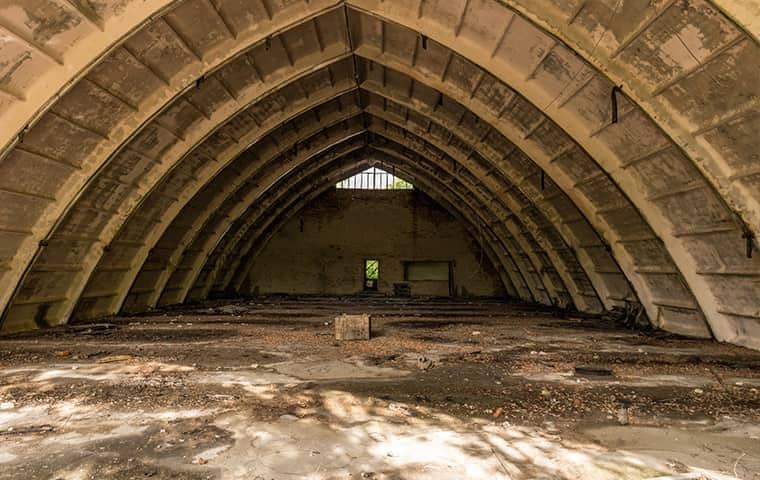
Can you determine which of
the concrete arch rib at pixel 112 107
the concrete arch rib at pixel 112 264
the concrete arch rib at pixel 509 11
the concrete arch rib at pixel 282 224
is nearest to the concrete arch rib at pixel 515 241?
the concrete arch rib at pixel 282 224

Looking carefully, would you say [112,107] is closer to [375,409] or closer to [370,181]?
[375,409]

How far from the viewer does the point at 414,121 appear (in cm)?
1279

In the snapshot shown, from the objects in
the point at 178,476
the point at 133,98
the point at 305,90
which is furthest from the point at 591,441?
the point at 305,90

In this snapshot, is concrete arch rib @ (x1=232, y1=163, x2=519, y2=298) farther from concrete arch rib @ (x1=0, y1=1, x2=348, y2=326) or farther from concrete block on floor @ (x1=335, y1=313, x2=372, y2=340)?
concrete block on floor @ (x1=335, y1=313, x2=372, y2=340)

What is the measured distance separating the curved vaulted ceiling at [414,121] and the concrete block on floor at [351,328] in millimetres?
4659

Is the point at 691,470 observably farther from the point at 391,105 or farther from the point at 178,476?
the point at 391,105

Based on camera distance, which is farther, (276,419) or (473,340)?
(473,340)

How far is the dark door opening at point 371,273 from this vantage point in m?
22.9

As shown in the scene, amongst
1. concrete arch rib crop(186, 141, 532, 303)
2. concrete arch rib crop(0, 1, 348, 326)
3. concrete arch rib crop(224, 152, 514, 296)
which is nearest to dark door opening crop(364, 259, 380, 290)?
concrete arch rib crop(224, 152, 514, 296)

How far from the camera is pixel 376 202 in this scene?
2289 centimetres

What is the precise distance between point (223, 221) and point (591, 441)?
13281 mm

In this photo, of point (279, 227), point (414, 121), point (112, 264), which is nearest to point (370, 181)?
point (279, 227)

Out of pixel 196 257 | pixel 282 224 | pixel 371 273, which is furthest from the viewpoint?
pixel 371 273

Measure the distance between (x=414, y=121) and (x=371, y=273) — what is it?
39.2 ft
